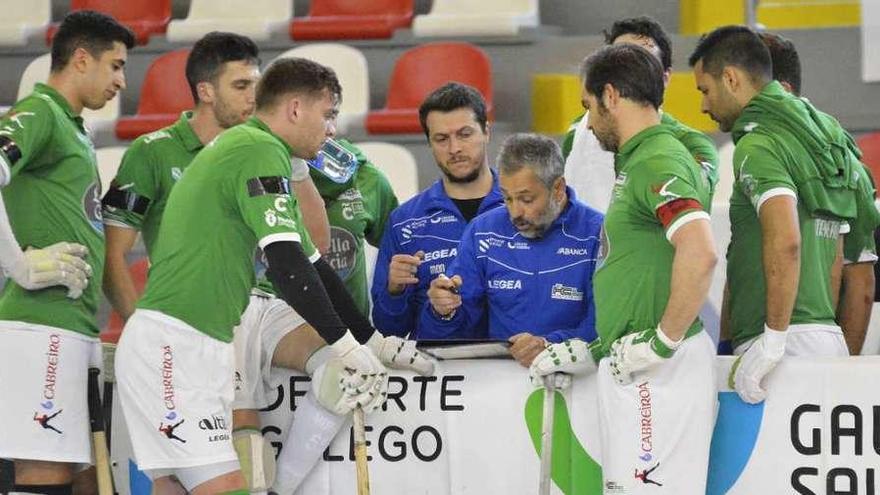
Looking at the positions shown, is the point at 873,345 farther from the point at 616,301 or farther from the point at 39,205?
the point at 39,205

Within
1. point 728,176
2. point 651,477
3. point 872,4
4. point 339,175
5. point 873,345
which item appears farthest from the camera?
point 872,4

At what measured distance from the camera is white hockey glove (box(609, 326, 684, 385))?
496cm

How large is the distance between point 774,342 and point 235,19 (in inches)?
230

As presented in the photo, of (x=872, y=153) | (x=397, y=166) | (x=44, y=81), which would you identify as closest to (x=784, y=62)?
(x=872, y=153)

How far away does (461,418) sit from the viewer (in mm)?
5629

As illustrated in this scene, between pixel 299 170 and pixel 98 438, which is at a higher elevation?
pixel 299 170

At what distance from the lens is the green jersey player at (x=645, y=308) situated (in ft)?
16.4

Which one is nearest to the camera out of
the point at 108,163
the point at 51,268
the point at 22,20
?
the point at 51,268

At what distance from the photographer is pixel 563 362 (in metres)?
5.34

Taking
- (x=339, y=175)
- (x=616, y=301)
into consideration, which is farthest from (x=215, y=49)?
(x=616, y=301)

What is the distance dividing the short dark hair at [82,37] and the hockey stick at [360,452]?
1624mm

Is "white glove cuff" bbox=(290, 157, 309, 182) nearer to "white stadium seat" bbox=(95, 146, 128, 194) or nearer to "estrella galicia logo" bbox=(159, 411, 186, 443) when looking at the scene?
"estrella galicia logo" bbox=(159, 411, 186, 443)

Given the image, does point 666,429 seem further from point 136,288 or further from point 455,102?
point 136,288

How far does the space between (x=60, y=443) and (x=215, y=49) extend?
172cm
